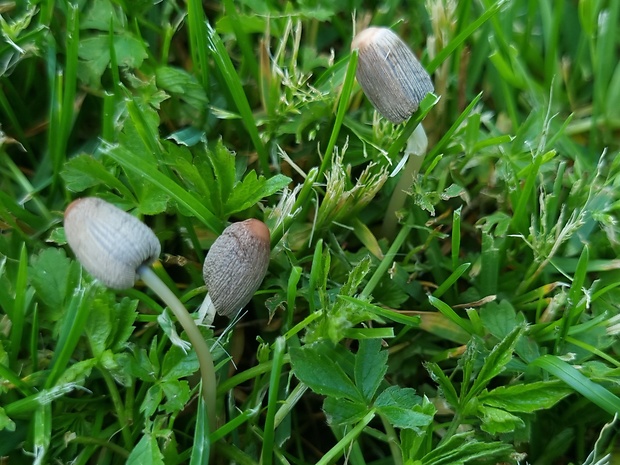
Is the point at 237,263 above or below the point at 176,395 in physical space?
above

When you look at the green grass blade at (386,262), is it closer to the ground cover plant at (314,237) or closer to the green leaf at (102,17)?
the ground cover plant at (314,237)

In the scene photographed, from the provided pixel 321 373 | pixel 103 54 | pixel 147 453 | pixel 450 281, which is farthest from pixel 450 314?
pixel 103 54

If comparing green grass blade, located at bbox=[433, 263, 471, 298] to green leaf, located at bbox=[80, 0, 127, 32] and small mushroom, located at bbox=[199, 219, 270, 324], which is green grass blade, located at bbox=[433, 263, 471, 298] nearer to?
small mushroom, located at bbox=[199, 219, 270, 324]

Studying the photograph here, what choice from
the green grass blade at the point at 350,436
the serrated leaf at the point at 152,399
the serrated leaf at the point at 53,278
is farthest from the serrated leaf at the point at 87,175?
the green grass blade at the point at 350,436

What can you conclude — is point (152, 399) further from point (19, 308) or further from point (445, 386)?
point (445, 386)

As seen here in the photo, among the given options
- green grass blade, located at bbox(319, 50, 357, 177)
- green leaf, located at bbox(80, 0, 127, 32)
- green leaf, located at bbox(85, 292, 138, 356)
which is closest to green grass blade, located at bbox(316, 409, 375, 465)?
green leaf, located at bbox(85, 292, 138, 356)
